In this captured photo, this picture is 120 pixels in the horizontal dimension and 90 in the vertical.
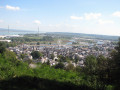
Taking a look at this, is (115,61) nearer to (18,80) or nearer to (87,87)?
(87,87)

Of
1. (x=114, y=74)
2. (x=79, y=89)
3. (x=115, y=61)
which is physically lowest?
(x=79, y=89)

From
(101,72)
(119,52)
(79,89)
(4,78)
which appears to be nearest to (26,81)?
(4,78)

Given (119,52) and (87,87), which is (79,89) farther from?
(119,52)

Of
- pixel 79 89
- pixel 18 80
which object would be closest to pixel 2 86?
pixel 18 80

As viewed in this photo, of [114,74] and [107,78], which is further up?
[114,74]

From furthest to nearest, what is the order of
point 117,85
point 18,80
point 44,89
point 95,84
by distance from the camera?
point 18,80 → point 95,84 → point 44,89 → point 117,85

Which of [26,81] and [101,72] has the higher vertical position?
[101,72]

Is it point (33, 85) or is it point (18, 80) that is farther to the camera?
point (18, 80)

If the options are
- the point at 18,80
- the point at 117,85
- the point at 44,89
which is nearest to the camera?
the point at 117,85

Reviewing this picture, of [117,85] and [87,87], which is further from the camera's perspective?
[87,87]
